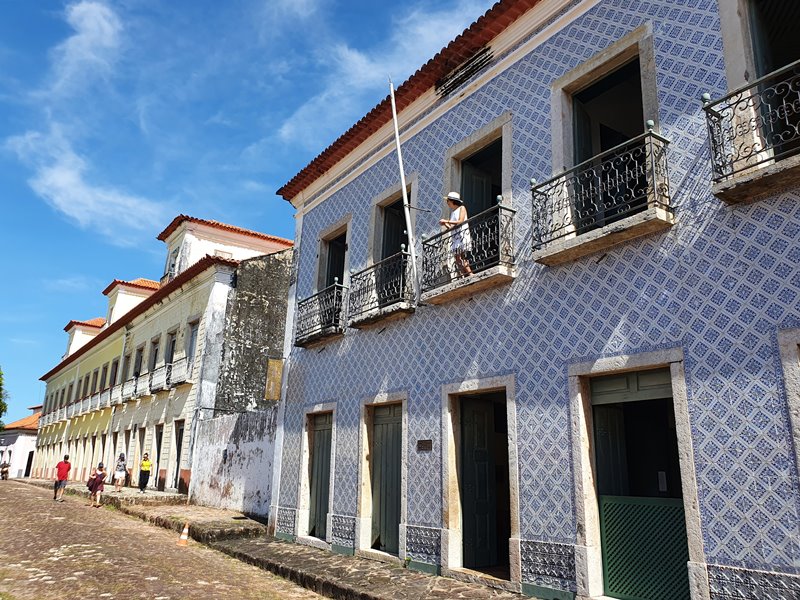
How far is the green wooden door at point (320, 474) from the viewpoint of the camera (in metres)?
9.37

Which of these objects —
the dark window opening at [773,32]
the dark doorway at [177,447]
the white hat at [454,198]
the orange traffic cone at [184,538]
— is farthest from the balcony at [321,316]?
the dark doorway at [177,447]

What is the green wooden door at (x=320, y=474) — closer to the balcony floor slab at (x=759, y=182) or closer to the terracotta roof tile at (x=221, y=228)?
the balcony floor slab at (x=759, y=182)

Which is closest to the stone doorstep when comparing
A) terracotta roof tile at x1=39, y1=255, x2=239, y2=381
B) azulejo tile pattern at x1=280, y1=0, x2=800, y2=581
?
azulejo tile pattern at x1=280, y1=0, x2=800, y2=581

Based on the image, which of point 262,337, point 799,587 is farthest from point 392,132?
point 262,337

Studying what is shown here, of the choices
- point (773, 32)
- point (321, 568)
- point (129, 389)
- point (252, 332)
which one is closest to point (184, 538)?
point (321, 568)

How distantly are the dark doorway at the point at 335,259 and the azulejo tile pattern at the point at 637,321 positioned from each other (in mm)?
2097

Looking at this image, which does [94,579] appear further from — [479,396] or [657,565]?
[657,565]

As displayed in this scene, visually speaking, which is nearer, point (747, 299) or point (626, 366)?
point (747, 299)

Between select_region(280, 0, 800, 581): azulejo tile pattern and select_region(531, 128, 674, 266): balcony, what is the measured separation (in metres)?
0.14

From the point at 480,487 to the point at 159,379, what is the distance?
47.1 ft

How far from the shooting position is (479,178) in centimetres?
824

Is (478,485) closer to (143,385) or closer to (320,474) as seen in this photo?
(320,474)

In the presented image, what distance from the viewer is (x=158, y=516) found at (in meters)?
12.1

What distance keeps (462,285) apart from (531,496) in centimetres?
232
